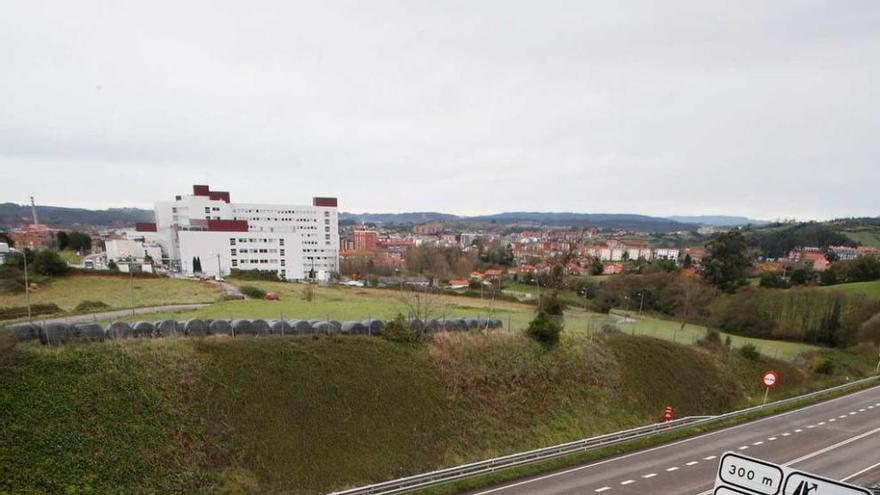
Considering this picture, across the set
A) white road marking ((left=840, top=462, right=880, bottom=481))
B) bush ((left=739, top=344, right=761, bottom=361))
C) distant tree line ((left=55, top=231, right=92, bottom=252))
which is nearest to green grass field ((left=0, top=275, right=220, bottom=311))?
white road marking ((left=840, top=462, right=880, bottom=481))

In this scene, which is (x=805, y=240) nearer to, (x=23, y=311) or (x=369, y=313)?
(x=369, y=313)

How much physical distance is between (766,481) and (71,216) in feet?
530

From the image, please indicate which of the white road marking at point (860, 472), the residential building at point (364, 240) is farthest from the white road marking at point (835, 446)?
the residential building at point (364, 240)

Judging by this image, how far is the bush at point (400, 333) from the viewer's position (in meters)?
21.6

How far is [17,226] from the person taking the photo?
74438mm

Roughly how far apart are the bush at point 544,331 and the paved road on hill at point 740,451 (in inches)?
295

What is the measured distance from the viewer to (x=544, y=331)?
23.9 metres

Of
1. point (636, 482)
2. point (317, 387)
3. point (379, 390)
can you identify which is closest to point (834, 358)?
point (636, 482)

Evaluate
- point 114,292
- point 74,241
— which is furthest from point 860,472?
point 74,241

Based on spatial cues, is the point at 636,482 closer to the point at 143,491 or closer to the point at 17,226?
the point at 143,491

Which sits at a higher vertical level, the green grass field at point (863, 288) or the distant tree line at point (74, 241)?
the distant tree line at point (74, 241)

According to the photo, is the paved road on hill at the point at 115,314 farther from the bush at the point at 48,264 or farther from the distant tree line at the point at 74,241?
the distant tree line at the point at 74,241

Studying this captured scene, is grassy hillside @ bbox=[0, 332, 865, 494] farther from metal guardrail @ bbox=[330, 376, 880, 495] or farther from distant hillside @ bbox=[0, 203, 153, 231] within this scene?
distant hillside @ bbox=[0, 203, 153, 231]

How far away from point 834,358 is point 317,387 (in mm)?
39565
